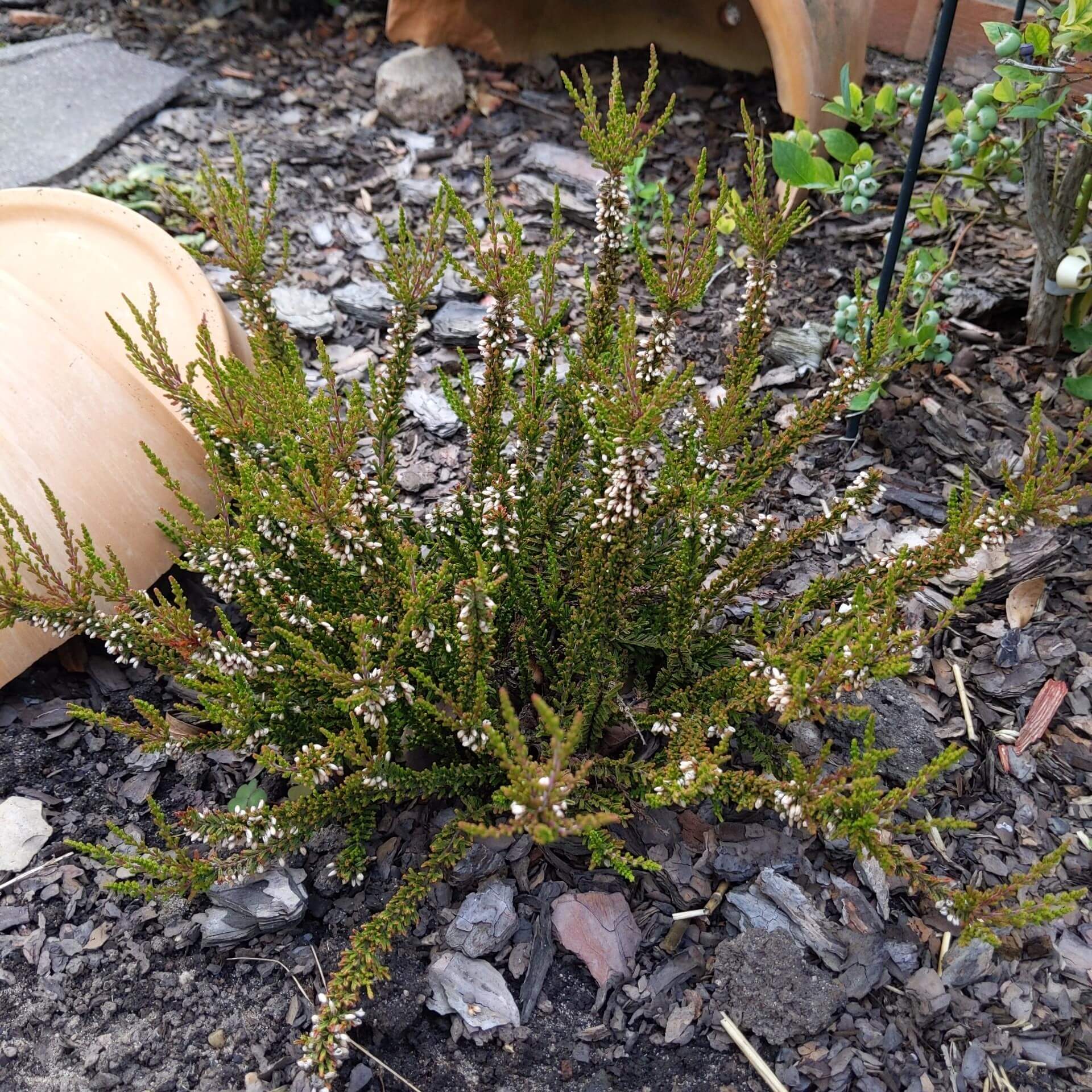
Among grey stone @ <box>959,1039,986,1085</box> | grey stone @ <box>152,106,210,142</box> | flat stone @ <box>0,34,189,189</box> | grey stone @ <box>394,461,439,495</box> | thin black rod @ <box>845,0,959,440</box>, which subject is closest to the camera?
grey stone @ <box>959,1039,986,1085</box>

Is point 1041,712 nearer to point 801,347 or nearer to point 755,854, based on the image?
point 755,854

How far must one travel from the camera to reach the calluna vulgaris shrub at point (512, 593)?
1225mm

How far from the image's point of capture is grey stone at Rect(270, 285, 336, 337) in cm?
267

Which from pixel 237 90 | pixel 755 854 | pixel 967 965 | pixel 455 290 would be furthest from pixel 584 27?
pixel 967 965

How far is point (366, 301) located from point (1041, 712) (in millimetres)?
1983

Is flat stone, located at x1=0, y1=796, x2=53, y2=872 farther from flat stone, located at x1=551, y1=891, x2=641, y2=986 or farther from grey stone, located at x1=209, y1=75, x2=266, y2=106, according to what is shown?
grey stone, located at x1=209, y1=75, x2=266, y2=106

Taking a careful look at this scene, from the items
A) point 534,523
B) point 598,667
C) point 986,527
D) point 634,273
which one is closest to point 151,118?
point 634,273

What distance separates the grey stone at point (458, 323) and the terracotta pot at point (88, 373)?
0.62 meters

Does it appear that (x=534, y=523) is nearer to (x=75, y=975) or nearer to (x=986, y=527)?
(x=986, y=527)

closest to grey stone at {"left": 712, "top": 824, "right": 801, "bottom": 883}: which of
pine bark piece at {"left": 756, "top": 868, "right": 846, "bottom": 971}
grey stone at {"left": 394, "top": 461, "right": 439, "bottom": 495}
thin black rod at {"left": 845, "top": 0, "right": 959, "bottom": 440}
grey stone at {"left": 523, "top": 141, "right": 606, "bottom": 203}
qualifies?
pine bark piece at {"left": 756, "top": 868, "right": 846, "bottom": 971}

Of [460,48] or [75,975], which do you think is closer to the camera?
[75,975]

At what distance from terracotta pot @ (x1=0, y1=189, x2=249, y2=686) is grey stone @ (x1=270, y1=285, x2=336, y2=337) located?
0.54m

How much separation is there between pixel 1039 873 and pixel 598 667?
2.10 ft

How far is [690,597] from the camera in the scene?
4.84ft
